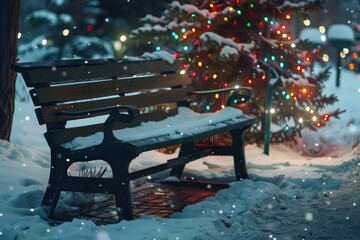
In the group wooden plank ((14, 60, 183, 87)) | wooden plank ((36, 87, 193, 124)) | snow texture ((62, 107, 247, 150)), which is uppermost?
wooden plank ((14, 60, 183, 87))

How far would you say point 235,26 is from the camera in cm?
965

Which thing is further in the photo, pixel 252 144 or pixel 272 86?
pixel 252 144

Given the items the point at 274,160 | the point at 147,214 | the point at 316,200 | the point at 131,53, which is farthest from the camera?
the point at 131,53

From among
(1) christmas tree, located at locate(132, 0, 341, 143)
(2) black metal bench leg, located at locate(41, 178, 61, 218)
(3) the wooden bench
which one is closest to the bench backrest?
(3) the wooden bench

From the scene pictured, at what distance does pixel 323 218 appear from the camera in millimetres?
5645

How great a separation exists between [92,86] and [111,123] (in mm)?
1068

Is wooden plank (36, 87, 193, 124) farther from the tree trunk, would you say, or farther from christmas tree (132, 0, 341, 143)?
the tree trunk

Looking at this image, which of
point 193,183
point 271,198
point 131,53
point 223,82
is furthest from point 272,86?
point 131,53

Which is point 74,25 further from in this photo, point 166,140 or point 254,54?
point 166,140

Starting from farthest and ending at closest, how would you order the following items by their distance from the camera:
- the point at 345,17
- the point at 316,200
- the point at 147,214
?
1. the point at 345,17
2. the point at 316,200
3. the point at 147,214

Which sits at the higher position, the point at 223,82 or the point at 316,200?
the point at 223,82

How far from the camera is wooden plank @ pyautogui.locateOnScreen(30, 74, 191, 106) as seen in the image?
5.45m

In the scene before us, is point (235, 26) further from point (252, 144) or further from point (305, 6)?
point (252, 144)

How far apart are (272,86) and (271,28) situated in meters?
1.27
